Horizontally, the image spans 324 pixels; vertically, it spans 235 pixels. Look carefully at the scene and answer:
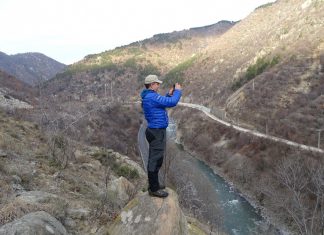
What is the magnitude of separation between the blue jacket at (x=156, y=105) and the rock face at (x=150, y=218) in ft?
6.76

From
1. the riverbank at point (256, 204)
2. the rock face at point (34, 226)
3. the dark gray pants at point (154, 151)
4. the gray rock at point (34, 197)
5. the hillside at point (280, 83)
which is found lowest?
the riverbank at point (256, 204)

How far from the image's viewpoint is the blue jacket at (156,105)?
977cm

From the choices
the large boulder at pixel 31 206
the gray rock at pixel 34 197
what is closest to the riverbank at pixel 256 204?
the gray rock at pixel 34 197

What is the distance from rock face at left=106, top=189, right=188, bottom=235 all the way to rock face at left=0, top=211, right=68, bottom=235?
5.11 ft

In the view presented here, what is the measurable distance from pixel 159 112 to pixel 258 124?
213 feet

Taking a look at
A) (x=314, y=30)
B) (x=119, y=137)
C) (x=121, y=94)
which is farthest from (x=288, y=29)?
(x=121, y=94)

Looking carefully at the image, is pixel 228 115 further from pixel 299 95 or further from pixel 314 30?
pixel 314 30

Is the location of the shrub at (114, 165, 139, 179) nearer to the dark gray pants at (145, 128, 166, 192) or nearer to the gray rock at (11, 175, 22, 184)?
the gray rock at (11, 175, 22, 184)

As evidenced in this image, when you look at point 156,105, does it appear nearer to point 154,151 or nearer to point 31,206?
point 154,151

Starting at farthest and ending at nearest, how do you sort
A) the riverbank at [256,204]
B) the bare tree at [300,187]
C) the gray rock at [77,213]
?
the riverbank at [256,204] → the bare tree at [300,187] → the gray rock at [77,213]

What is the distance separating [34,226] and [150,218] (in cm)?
289

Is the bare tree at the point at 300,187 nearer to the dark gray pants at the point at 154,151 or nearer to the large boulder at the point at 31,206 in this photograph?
the large boulder at the point at 31,206

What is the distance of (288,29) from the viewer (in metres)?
110

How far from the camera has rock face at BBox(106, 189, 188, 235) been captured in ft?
31.8
